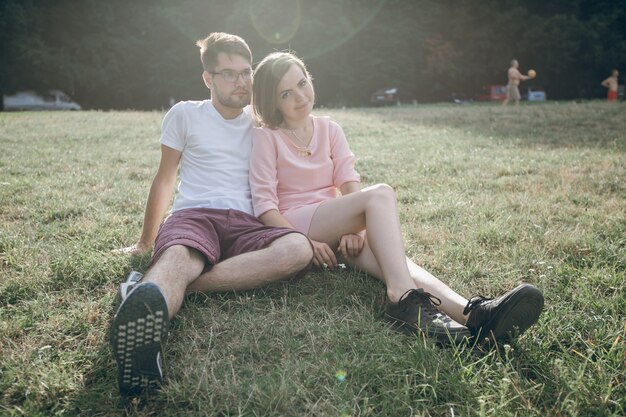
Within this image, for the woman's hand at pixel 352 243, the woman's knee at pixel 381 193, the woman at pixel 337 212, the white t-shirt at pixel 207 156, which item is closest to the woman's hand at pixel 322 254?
the woman at pixel 337 212

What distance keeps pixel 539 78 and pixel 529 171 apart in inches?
1229

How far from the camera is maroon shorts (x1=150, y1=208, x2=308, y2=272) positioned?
258 cm

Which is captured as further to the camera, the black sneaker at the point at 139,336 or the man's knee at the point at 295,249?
the man's knee at the point at 295,249

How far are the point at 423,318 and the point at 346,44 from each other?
33.2 meters

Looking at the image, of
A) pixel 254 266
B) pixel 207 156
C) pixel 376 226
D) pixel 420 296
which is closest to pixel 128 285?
pixel 254 266

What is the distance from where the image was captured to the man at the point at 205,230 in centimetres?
186

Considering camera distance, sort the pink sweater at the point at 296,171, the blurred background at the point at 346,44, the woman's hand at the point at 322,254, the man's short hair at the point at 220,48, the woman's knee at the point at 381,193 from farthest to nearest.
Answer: the blurred background at the point at 346,44 < the man's short hair at the point at 220,48 < the pink sweater at the point at 296,171 < the woman's hand at the point at 322,254 < the woman's knee at the point at 381,193

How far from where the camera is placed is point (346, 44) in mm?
33219

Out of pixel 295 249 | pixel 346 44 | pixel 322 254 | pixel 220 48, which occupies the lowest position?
pixel 322 254

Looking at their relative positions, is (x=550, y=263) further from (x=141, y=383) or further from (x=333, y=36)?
(x=333, y=36)

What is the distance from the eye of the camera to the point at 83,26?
30.2 metres

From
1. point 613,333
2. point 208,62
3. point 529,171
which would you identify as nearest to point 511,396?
point 613,333

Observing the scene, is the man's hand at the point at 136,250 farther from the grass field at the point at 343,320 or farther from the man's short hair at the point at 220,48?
the man's short hair at the point at 220,48

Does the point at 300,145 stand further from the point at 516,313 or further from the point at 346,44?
the point at 346,44
